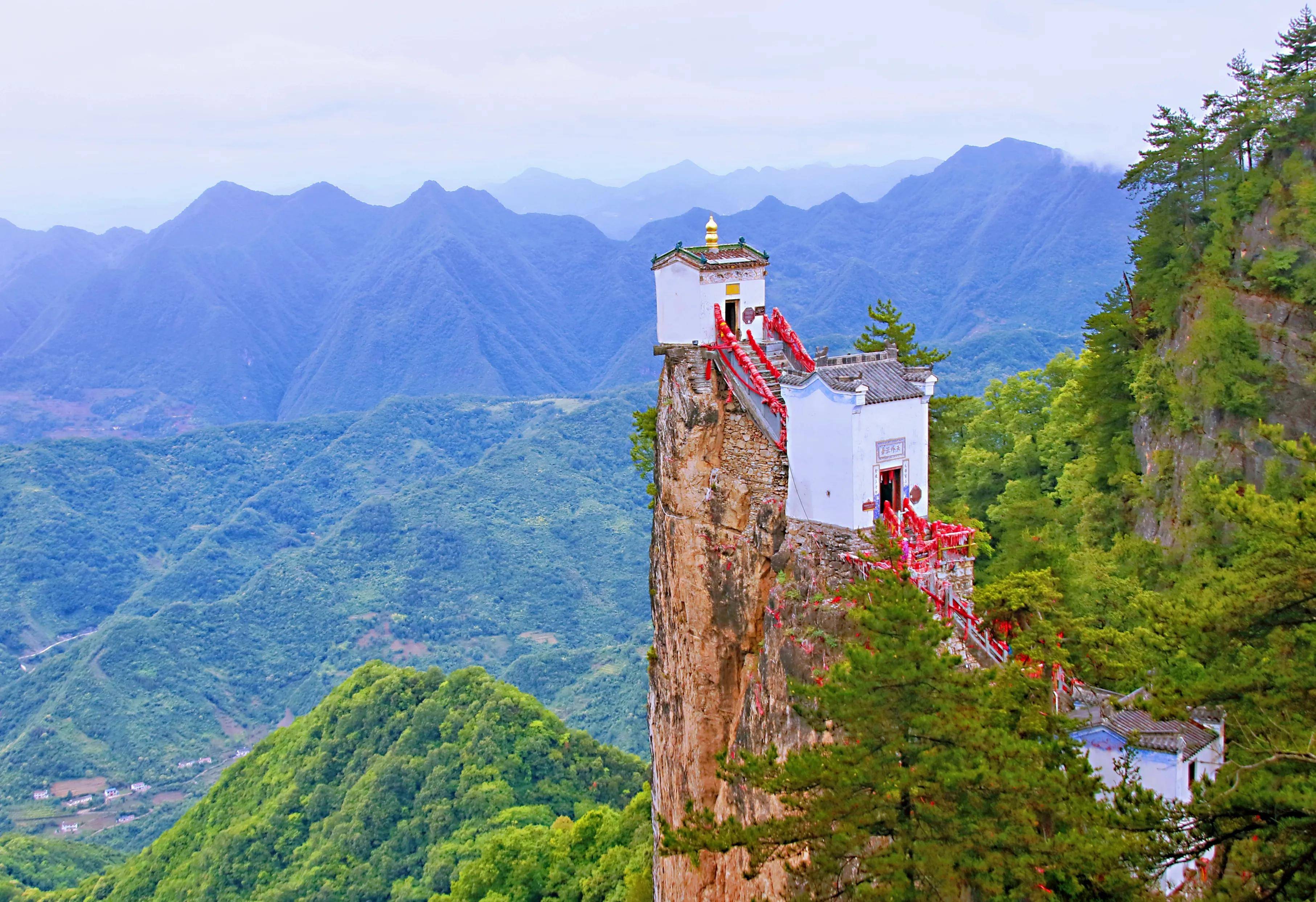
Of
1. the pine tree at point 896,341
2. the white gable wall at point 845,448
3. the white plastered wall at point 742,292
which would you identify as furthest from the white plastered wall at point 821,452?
the pine tree at point 896,341

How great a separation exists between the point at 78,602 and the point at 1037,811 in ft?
544

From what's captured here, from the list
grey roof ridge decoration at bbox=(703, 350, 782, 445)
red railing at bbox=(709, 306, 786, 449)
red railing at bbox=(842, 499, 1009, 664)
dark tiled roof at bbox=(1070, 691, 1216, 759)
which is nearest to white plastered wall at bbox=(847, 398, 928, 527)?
red railing at bbox=(842, 499, 1009, 664)

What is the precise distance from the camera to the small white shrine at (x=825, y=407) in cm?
2394

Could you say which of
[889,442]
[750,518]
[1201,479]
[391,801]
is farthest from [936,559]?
[391,801]

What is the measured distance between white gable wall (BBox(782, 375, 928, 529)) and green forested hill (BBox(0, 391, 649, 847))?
235ft

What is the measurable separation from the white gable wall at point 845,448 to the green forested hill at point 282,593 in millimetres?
71662

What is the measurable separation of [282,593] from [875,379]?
429 ft

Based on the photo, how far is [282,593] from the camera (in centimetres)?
14538

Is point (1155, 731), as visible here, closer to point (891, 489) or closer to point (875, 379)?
point (891, 489)

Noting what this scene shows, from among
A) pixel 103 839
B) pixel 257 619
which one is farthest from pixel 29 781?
pixel 257 619

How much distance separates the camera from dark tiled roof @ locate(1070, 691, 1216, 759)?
22.7 metres

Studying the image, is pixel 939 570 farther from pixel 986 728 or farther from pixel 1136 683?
pixel 986 728

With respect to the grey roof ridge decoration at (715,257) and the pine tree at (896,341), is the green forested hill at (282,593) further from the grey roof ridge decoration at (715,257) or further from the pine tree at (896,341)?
the grey roof ridge decoration at (715,257)

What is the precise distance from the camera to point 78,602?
163 metres
